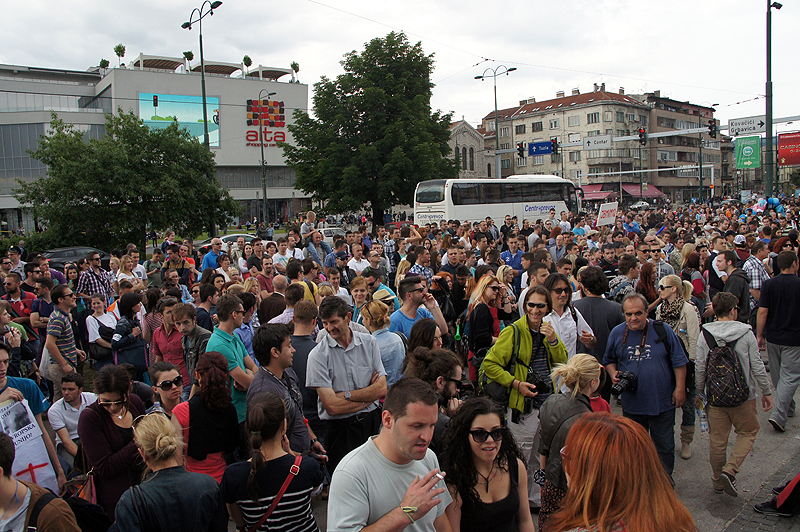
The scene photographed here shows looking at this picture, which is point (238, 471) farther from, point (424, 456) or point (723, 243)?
point (723, 243)

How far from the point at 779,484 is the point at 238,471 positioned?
490 cm

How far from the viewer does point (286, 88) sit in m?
69.8

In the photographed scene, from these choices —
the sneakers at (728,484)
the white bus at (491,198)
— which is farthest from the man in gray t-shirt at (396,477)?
the white bus at (491,198)

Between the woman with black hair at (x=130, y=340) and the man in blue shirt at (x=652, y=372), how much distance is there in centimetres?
506

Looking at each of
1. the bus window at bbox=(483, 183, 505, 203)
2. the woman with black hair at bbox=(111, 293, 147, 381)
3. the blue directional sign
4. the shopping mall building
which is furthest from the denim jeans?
the shopping mall building

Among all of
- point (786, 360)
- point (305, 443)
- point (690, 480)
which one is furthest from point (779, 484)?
point (305, 443)

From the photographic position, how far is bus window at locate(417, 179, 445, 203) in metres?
28.0

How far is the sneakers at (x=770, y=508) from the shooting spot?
4.46 metres

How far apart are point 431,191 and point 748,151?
60.0ft

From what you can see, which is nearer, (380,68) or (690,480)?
(690,480)

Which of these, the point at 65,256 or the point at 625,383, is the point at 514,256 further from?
the point at 65,256

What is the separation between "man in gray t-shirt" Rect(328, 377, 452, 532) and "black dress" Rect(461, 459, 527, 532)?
0.62 ft

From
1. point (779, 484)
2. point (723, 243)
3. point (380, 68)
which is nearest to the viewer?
point (779, 484)

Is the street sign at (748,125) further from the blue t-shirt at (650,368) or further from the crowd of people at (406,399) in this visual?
the blue t-shirt at (650,368)
